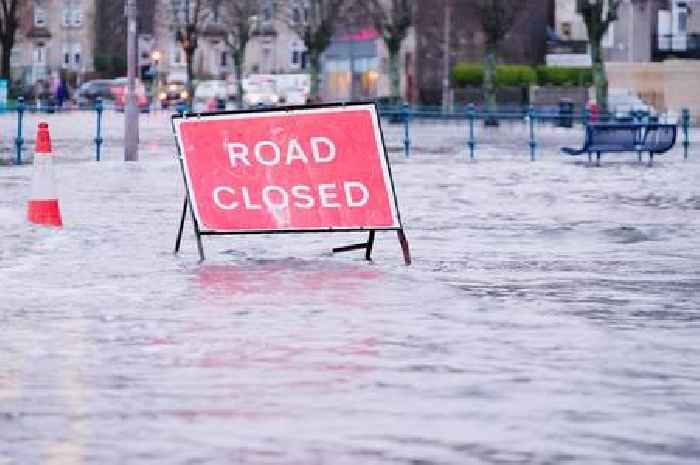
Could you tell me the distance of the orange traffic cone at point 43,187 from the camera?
21047 millimetres

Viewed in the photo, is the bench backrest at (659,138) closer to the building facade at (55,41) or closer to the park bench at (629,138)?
the park bench at (629,138)

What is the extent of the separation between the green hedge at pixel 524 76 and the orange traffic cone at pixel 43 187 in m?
71.0

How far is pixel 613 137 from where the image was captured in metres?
43.3

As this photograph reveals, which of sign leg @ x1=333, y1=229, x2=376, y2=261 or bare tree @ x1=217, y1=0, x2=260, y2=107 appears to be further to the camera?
bare tree @ x1=217, y1=0, x2=260, y2=107

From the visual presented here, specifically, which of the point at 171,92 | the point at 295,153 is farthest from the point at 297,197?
the point at 171,92

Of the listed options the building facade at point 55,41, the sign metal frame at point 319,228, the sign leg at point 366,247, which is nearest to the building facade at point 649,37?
the building facade at point 55,41

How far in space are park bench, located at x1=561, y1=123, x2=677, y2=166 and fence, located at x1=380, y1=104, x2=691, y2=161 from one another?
1361 mm

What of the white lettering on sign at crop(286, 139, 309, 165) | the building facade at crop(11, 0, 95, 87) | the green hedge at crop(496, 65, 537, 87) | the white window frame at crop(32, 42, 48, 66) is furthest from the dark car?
the white lettering on sign at crop(286, 139, 309, 165)

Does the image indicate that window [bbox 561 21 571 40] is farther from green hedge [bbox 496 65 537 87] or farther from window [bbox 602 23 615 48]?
green hedge [bbox 496 65 537 87]

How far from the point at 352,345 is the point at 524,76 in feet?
265

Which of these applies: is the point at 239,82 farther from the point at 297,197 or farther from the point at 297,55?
the point at 297,197

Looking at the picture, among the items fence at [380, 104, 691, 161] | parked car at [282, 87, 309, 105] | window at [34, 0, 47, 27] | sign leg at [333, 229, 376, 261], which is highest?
window at [34, 0, 47, 27]

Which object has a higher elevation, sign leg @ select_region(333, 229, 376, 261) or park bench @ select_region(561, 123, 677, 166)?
sign leg @ select_region(333, 229, 376, 261)

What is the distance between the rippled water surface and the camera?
28.9 ft
